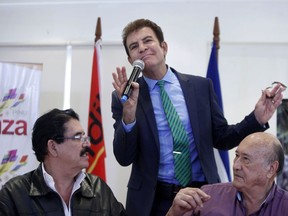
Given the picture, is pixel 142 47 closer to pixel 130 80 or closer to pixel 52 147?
pixel 130 80

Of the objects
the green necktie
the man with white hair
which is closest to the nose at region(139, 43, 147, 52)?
the green necktie

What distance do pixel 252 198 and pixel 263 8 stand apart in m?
2.75

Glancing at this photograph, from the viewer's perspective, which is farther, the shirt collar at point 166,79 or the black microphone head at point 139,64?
the shirt collar at point 166,79

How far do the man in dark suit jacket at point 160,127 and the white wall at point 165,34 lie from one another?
78.6 inches

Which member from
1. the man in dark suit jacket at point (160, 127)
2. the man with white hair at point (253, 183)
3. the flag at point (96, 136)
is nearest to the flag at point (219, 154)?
the flag at point (96, 136)

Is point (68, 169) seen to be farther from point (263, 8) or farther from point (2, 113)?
point (263, 8)

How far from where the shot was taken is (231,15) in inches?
155

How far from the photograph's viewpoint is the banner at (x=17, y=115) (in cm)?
336

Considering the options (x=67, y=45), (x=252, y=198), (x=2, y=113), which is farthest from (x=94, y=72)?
(x=252, y=198)

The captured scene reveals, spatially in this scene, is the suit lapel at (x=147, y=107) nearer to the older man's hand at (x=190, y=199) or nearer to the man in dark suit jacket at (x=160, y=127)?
the man in dark suit jacket at (x=160, y=127)

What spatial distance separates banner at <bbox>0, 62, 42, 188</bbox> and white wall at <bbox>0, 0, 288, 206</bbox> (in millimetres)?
593

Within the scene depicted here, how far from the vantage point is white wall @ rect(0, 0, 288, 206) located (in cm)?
384

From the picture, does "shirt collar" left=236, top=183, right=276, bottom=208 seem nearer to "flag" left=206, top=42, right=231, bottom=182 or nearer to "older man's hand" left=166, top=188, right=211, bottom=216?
Result: "older man's hand" left=166, top=188, right=211, bottom=216

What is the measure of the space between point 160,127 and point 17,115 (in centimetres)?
197
